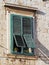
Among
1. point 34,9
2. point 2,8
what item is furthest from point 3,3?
point 34,9

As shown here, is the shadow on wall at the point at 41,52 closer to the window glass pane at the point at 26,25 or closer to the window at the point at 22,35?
the window at the point at 22,35

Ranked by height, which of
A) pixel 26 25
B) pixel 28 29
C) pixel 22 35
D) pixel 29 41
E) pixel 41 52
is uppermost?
pixel 26 25

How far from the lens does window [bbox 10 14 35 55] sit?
1394 centimetres

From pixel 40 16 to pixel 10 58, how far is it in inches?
76.3

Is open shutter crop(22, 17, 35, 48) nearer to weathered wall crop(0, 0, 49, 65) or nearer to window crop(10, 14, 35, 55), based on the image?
window crop(10, 14, 35, 55)

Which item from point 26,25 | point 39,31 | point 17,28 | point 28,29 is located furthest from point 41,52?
point 17,28

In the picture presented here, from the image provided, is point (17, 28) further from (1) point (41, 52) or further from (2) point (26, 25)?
(1) point (41, 52)

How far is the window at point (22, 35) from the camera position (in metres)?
13.9

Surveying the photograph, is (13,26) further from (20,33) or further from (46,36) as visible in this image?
(46,36)

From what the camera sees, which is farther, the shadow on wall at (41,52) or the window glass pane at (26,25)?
the shadow on wall at (41,52)

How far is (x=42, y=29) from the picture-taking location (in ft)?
48.3

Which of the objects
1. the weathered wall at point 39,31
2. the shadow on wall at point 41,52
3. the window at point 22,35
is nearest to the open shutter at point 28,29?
the window at point 22,35

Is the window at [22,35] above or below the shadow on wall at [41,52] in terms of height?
above

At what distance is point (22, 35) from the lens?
14.1 m
